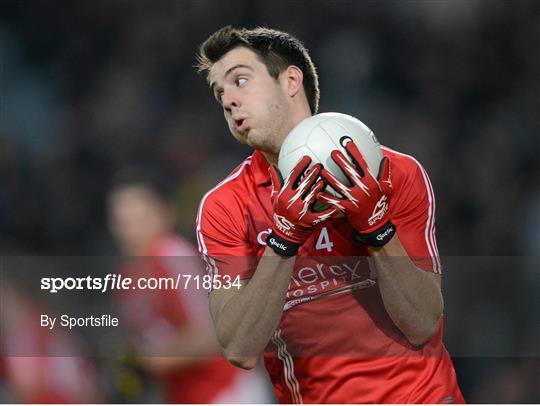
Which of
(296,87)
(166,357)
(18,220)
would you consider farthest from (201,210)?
(18,220)

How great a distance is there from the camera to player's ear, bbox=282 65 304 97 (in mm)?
2789

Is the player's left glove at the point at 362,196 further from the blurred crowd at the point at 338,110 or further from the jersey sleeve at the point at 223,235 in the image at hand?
the blurred crowd at the point at 338,110

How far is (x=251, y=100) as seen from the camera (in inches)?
106

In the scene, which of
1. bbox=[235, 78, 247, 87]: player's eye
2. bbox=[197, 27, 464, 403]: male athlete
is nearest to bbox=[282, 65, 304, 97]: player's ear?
bbox=[197, 27, 464, 403]: male athlete

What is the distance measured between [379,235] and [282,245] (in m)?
0.27

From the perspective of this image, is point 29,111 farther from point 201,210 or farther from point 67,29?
point 201,210

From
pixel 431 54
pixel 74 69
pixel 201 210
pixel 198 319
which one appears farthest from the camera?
pixel 74 69

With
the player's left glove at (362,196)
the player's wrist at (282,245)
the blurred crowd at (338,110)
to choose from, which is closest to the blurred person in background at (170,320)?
the blurred crowd at (338,110)

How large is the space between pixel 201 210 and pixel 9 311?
1.85 m

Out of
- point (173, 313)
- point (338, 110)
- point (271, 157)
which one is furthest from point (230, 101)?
point (338, 110)

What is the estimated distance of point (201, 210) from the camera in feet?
9.01

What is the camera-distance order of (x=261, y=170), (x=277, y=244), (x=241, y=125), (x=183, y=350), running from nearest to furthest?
(x=277, y=244) → (x=241, y=125) → (x=261, y=170) → (x=183, y=350)

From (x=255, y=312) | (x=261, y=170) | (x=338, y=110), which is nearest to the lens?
(x=255, y=312)

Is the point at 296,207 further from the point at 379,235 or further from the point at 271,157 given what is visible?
the point at 271,157
